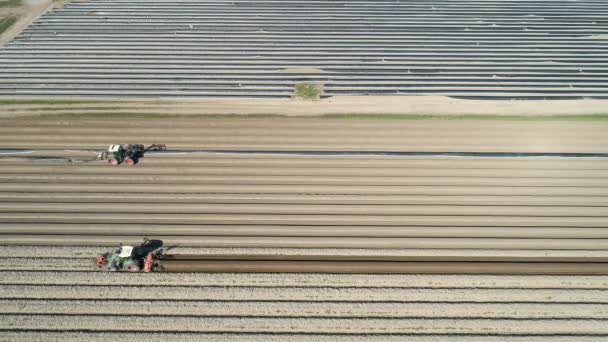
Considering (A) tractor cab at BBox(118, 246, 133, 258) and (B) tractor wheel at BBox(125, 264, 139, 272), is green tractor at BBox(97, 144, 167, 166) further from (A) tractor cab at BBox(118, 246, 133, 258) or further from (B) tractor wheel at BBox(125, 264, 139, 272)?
(B) tractor wheel at BBox(125, 264, 139, 272)

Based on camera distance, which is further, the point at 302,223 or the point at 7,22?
the point at 7,22

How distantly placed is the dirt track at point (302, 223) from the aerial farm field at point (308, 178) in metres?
0.08

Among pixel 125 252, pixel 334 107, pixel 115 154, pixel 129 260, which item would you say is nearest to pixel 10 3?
pixel 115 154

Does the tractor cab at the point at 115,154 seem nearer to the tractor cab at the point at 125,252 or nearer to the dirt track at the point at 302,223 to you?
the dirt track at the point at 302,223

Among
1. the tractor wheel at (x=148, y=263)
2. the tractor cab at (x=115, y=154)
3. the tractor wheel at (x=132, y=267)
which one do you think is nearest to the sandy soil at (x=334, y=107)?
the tractor cab at (x=115, y=154)

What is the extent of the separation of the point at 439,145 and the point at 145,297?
48.4 ft

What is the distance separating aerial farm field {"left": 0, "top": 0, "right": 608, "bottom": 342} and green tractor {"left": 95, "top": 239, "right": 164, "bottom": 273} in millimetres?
336

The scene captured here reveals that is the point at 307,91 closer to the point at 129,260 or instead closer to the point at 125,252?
the point at 125,252

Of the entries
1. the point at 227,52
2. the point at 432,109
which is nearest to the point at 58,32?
the point at 227,52

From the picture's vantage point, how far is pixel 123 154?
18.4 meters

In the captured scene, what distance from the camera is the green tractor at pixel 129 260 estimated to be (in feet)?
47.4

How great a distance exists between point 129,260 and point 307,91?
13.6 metres

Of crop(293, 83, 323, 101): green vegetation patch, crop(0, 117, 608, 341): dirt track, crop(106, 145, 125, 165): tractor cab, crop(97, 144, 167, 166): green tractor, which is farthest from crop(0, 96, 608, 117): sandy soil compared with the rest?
crop(106, 145, 125, 165): tractor cab

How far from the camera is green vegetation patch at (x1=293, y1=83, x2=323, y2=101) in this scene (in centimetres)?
2283
